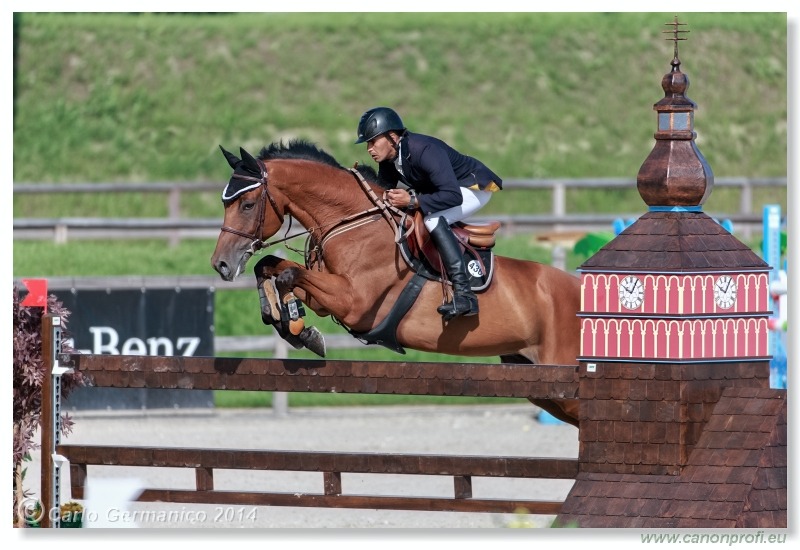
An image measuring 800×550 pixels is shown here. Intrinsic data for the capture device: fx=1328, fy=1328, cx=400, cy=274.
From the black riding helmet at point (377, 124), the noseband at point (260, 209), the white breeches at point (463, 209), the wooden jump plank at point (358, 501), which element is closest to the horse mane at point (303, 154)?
the noseband at point (260, 209)

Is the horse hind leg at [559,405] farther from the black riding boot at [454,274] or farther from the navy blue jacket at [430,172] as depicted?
the navy blue jacket at [430,172]

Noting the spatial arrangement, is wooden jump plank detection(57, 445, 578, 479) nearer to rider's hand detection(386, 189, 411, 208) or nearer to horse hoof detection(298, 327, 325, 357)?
horse hoof detection(298, 327, 325, 357)

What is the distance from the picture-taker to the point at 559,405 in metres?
6.21

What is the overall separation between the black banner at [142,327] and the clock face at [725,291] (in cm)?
556

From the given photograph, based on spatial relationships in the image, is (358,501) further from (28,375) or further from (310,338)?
(28,375)

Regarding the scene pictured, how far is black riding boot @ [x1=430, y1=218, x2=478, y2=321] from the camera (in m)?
5.79

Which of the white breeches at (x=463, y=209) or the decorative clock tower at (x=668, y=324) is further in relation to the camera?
the white breeches at (x=463, y=209)

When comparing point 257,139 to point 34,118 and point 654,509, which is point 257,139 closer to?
point 34,118

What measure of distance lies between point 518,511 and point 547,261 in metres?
7.02

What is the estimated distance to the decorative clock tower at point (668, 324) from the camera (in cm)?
498

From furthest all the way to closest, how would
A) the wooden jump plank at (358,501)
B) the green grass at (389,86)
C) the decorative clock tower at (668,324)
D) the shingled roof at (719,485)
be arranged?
1. the green grass at (389,86)
2. the wooden jump plank at (358,501)
3. the decorative clock tower at (668,324)
4. the shingled roof at (719,485)

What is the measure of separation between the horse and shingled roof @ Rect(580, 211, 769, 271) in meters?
1.00

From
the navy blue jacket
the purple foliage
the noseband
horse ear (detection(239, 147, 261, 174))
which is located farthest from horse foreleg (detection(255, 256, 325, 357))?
the purple foliage

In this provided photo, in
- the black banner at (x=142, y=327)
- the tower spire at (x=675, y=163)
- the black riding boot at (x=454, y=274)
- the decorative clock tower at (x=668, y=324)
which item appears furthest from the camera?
the black banner at (x=142, y=327)
